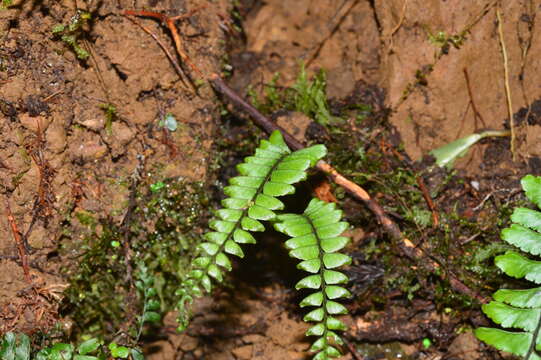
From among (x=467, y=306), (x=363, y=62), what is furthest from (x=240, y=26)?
(x=467, y=306)

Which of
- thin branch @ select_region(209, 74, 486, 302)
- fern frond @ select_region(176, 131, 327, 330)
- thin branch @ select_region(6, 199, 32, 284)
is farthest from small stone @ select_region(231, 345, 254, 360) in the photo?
thin branch @ select_region(6, 199, 32, 284)

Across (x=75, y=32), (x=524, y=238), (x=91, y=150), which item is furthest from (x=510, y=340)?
(x=75, y=32)

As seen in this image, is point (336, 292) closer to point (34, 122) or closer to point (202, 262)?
point (202, 262)

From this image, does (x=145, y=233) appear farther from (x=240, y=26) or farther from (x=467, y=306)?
(x=467, y=306)

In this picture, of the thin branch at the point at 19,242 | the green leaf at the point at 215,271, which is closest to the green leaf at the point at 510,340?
the green leaf at the point at 215,271

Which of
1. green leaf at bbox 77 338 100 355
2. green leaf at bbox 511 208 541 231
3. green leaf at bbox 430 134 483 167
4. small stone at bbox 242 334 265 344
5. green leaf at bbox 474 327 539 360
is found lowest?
green leaf at bbox 77 338 100 355

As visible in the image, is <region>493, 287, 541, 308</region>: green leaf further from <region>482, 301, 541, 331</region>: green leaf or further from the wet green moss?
the wet green moss

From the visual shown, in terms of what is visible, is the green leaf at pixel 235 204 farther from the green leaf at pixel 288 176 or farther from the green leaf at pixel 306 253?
the green leaf at pixel 306 253
